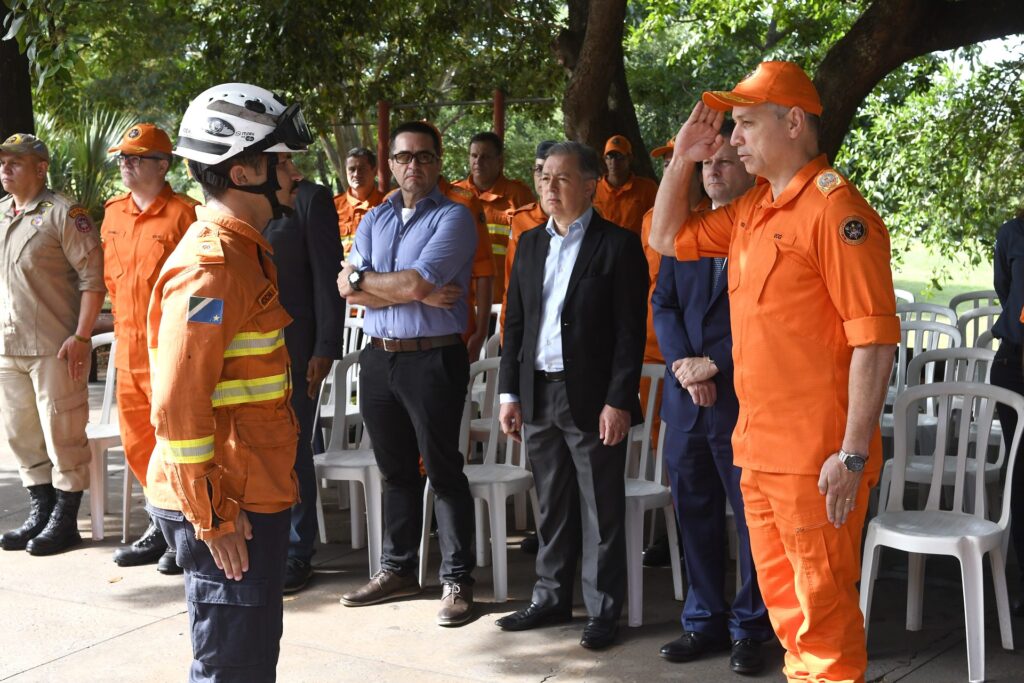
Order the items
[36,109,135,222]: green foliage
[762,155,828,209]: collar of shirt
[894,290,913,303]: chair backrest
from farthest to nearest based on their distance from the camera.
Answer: [36,109,135,222]: green foliage → [894,290,913,303]: chair backrest → [762,155,828,209]: collar of shirt

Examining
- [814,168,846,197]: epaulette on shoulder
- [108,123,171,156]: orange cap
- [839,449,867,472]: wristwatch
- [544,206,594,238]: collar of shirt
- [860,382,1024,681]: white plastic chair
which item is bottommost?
[860,382,1024,681]: white plastic chair


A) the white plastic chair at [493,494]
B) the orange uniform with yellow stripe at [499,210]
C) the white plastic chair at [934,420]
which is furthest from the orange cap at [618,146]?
the white plastic chair at [493,494]

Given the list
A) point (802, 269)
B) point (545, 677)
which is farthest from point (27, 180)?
point (802, 269)

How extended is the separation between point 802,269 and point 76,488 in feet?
13.7

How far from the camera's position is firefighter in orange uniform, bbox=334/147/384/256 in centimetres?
855

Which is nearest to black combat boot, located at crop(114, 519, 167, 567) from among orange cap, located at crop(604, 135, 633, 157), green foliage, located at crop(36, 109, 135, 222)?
orange cap, located at crop(604, 135, 633, 157)

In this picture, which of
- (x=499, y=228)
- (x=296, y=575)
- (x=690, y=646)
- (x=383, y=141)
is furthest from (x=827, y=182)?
(x=383, y=141)

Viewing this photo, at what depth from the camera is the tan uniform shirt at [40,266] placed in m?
5.72

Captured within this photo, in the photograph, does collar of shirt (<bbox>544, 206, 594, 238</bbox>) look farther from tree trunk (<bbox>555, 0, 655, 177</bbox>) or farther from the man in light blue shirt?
tree trunk (<bbox>555, 0, 655, 177</bbox>)

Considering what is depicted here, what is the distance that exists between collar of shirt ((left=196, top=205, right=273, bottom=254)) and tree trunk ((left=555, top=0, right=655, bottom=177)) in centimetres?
488

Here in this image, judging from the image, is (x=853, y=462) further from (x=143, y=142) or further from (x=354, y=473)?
(x=143, y=142)

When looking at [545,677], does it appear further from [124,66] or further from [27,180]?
[124,66]

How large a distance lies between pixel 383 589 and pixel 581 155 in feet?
6.66

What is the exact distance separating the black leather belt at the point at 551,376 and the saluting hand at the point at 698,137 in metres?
1.38
